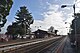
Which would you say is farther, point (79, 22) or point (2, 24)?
point (79, 22)

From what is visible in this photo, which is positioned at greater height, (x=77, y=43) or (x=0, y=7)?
(x=0, y=7)

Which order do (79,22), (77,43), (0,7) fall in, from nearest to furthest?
(77,43), (0,7), (79,22)

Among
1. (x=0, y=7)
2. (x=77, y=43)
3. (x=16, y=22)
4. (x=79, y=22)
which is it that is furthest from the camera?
(x=16, y=22)

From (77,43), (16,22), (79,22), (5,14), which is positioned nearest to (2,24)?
(5,14)

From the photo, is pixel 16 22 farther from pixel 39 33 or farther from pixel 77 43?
pixel 77 43

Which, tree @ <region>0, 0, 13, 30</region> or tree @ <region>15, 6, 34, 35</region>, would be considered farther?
tree @ <region>15, 6, 34, 35</region>

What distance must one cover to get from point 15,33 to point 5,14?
44.9 m

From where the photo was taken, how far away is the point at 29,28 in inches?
5679

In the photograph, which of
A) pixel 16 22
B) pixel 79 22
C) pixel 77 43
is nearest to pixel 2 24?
pixel 79 22

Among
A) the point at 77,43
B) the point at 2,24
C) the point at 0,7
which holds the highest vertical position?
the point at 0,7

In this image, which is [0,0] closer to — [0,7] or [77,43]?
[0,7]

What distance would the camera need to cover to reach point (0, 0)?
→ 74.2 metres

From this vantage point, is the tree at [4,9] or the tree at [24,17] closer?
the tree at [4,9]

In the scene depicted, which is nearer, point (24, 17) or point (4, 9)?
point (4, 9)
